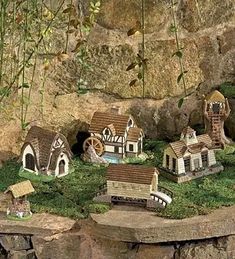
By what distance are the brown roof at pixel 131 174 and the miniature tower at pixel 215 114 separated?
16.9 inches

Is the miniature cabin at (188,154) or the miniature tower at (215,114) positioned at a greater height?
the miniature tower at (215,114)

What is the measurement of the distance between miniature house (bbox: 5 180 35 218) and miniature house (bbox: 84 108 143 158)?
0.42 metres

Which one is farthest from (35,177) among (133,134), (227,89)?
Answer: (227,89)

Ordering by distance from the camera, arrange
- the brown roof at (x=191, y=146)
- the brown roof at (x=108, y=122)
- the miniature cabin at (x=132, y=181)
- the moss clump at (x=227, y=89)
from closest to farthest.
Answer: the miniature cabin at (x=132, y=181) → the brown roof at (x=191, y=146) → the brown roof at (x=108, y=122) → the moss clump at (x=227, y=89)

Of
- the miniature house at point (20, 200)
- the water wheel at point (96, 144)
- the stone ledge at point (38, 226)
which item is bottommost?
the stone ledge at point (38, 226)

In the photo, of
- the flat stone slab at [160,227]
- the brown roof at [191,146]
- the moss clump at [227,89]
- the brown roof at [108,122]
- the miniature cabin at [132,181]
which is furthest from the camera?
the moss clump at [227,89]

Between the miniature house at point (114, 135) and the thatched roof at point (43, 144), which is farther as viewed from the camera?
the miniature house at point (114, 135)

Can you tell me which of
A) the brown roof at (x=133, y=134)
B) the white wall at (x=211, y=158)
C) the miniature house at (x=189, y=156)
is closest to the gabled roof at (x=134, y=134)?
the brown roof at (x=133, y=134)

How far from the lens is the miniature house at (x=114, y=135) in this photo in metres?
3.25

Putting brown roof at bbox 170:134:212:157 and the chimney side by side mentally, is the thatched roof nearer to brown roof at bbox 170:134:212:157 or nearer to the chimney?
the chimney

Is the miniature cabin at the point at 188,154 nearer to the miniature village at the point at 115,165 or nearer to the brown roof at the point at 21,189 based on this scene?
the miniature village at the point at 115,165

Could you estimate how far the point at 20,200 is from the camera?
293 cm

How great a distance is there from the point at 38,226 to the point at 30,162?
35 centimetres

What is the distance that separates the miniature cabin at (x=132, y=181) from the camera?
2.93m
